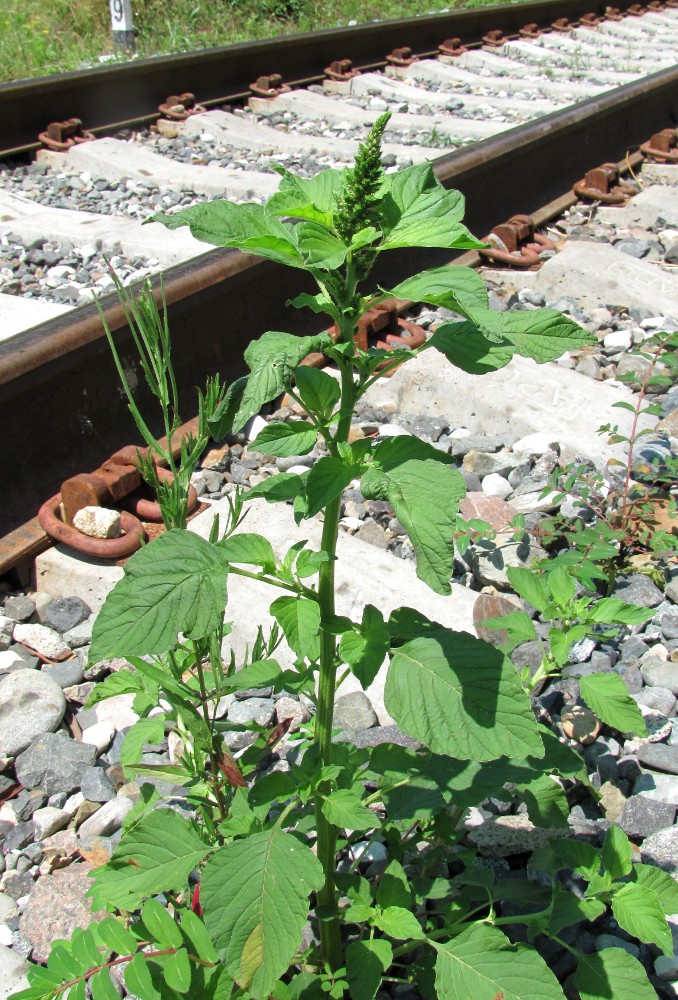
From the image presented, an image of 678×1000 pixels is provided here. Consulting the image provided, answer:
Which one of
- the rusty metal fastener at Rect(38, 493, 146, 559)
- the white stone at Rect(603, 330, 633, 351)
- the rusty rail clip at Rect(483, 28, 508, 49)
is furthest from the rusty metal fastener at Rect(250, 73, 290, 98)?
the rusty metal fastener at Rect(38, 493, 146, 559)

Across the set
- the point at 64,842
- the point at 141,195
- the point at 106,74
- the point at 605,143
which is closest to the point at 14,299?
the point at 141,195

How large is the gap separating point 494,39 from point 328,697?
10641 mm

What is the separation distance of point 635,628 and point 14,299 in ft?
8.41

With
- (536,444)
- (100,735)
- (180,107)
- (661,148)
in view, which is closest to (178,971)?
(100,735)

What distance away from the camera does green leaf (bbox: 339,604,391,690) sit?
1287 mm

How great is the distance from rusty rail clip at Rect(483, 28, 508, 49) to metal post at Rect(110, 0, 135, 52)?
3.88 metres

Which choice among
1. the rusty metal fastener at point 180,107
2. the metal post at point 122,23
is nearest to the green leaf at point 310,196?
the rusty metal fastener at point 180,107

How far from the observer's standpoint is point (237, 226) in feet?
3.92

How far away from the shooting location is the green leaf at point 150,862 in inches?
55.7

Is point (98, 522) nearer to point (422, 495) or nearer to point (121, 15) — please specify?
point (422, 495)

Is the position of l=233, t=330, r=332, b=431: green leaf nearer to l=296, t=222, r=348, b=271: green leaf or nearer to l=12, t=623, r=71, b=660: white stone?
l=296, t=222, r=348, b=271: green leaf

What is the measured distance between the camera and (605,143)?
6742 mm

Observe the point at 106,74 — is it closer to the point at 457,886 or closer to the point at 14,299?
the point at 14,299

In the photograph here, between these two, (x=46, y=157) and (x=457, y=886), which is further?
(x=46, y=157)
